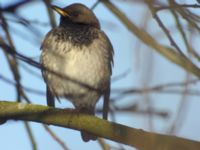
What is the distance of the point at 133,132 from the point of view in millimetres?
3416

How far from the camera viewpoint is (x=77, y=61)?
473 cm

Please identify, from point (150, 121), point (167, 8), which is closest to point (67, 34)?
point (167, 8)

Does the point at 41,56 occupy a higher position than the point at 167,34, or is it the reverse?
the point at 167,34

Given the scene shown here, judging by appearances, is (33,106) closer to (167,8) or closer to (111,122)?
(111,122)

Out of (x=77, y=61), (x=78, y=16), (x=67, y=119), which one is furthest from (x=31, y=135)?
(x=78, y=16)

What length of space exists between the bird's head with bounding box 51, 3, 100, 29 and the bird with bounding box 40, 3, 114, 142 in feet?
0.04

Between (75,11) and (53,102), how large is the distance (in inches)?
42.6

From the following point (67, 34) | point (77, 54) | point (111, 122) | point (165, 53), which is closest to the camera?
point (111, 122)

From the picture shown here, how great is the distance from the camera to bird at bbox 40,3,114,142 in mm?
4750

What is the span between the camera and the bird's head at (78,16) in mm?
5387

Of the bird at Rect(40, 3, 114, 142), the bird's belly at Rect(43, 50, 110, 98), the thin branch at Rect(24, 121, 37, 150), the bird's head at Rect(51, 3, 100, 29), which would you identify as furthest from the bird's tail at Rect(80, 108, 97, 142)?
the bird's head at Rect(51, 3, 100, 29)

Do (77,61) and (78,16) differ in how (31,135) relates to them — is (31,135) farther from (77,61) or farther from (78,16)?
(78,16)

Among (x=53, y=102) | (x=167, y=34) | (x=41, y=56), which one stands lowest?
(x=53, y=102)

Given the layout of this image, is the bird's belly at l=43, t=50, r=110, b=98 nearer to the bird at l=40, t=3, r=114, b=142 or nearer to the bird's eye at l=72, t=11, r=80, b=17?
the bird at l=40, t=3, r=114, b=142
